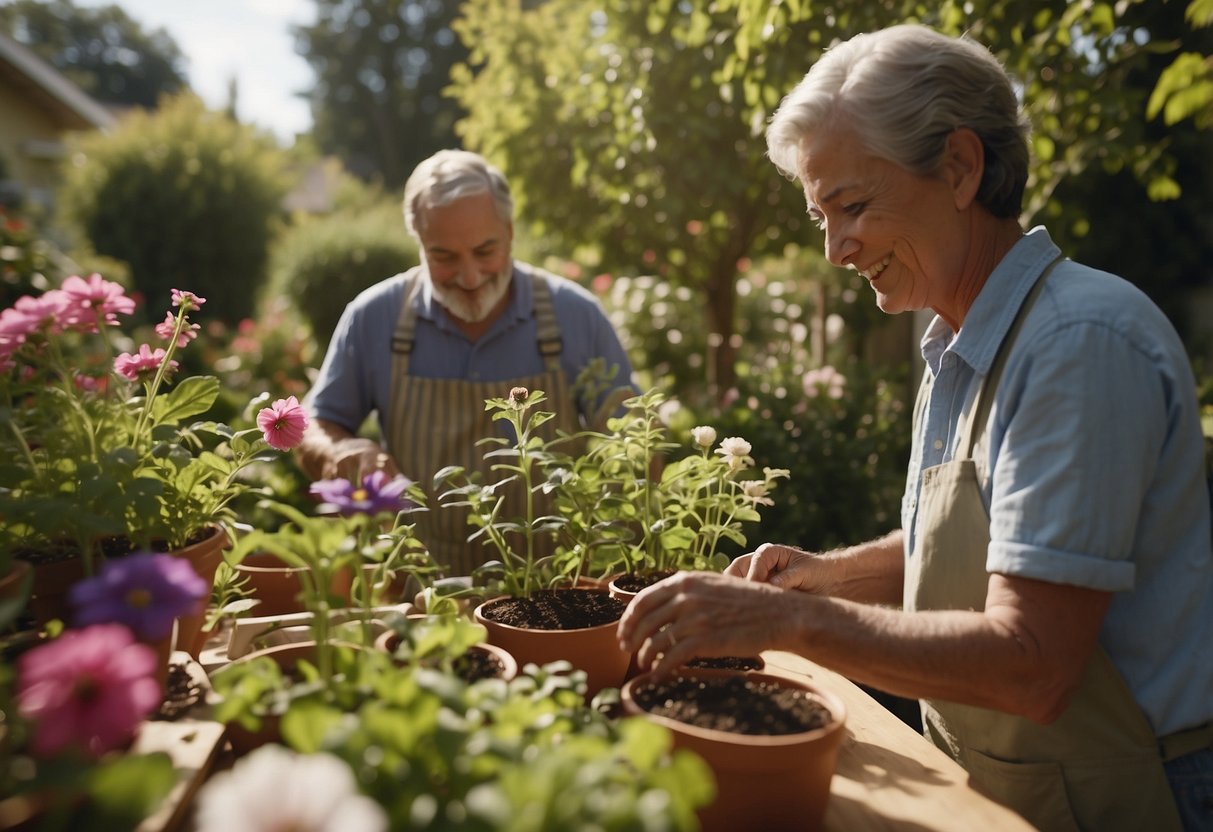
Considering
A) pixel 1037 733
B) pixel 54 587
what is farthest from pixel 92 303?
pixel 1037 733

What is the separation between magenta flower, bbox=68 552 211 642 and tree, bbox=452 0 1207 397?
2.14m

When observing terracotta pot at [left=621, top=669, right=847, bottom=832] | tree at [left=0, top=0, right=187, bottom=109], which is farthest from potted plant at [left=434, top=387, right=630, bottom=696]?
tree at [left=0, top=0, right=187, bottom=109]

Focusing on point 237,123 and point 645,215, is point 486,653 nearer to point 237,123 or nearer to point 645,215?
point 645,215

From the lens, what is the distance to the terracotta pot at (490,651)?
1.07 meters

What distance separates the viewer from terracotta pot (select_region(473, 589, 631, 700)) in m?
1.21

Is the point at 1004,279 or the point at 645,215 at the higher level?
the point at 645,215

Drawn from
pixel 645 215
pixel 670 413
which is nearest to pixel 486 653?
pixel 670 413

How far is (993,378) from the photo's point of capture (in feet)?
4.52

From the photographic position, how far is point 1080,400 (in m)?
1.17

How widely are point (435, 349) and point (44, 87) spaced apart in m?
17.3

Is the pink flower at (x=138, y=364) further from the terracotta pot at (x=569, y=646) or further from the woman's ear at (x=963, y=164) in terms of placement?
the woman's ear at (x=963, y=164)

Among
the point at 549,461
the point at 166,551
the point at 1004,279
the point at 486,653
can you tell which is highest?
the point at 1004,279

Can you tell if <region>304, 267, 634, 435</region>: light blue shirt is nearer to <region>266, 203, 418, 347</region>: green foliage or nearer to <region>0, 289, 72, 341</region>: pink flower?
<region>0, 289, 72, 341</region>: pink flower

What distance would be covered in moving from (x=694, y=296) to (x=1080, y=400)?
6.16 metres
